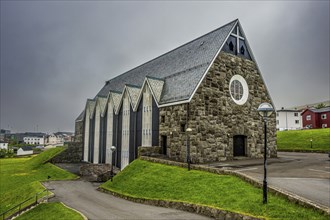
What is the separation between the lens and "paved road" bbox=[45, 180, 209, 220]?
13.6 m

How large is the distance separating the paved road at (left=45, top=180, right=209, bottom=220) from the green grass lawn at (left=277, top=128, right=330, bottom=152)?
33.4m

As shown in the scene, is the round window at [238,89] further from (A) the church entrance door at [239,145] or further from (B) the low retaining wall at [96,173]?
(B) the low retaining wall at [96,173]

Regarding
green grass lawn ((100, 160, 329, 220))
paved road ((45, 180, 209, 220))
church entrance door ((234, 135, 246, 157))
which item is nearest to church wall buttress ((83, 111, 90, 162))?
paved road ((45, 180, 209, 220))

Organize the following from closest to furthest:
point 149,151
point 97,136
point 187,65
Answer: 1. point 149,151
2. point 187,65
3. point 97,136

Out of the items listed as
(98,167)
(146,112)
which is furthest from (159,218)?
(98,167)

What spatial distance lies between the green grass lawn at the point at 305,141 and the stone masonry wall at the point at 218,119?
15.6 metres

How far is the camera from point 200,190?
15242 mm

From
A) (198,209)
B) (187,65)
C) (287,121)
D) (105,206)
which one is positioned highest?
(187,65)

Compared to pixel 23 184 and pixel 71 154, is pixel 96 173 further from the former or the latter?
pixel 71 154

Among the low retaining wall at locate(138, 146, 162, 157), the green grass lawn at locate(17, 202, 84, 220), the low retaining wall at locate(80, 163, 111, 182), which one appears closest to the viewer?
the green grass lawn at locate(17, 202, 84, 220)

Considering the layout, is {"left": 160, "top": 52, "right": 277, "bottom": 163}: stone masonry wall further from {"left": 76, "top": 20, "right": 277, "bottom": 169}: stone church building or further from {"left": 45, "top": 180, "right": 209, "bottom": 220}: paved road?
{"left": 45, "top": 180, "right": 209, "bottom": 220}: paved road

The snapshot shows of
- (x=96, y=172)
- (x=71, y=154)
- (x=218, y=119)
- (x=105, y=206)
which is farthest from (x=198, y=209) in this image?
(x=71, y=154)

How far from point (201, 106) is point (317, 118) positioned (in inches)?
2034

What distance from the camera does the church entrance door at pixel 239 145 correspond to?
27.7m
